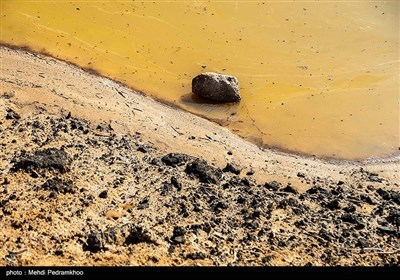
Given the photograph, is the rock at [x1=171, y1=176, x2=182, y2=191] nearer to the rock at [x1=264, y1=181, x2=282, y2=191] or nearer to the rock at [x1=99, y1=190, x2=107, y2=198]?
the rock at [x1=99, y1=190, x2=107, y2=198]

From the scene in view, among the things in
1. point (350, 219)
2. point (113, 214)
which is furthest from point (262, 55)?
point (113, 214)

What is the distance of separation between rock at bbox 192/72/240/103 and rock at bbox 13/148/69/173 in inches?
129

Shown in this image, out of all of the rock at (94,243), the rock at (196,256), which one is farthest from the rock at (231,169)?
the rock at (94,243)

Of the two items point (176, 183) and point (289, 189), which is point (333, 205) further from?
point (176, 183)

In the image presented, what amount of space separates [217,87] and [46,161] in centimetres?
366

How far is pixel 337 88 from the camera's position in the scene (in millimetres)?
9641

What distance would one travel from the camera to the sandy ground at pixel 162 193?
5473mm

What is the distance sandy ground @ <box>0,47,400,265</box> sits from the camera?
547 centimetres

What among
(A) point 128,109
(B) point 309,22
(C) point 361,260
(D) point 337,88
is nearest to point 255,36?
(B) point 309,22

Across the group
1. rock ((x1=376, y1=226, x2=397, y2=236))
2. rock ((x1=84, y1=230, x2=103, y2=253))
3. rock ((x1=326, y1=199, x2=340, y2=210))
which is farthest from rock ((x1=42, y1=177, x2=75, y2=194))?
rock ((x1=376, y1=226, x2=397, y2=236))

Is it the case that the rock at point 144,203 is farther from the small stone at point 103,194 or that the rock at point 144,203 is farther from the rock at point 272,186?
the rock at point 272,186
